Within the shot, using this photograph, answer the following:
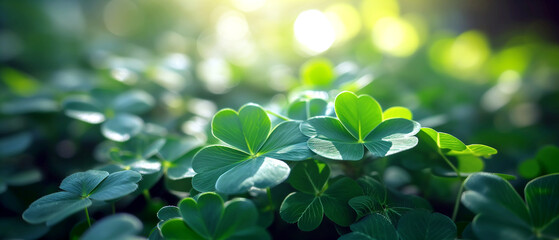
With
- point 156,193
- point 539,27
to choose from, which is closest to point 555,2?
point 539,27

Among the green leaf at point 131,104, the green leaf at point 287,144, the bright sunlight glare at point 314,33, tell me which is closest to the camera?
the green leaf at point 287,144

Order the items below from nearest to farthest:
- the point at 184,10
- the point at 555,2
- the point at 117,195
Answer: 1. the point at 117,195
2. the point at 184,10
3. the point at 555,2

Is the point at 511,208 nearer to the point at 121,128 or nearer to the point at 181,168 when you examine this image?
the point at 181,168

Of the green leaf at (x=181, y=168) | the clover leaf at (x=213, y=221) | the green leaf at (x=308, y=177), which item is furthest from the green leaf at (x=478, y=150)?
the green leaf at (x=181, y=168)

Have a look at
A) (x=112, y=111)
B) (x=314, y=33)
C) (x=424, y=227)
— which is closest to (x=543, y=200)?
(x=424, y=227)

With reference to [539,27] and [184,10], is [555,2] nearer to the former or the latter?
Result: [539,27]

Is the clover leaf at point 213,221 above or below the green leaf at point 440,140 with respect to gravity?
below

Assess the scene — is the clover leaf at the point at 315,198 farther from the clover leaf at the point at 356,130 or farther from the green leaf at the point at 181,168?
the green leaf at the point at 181,168
